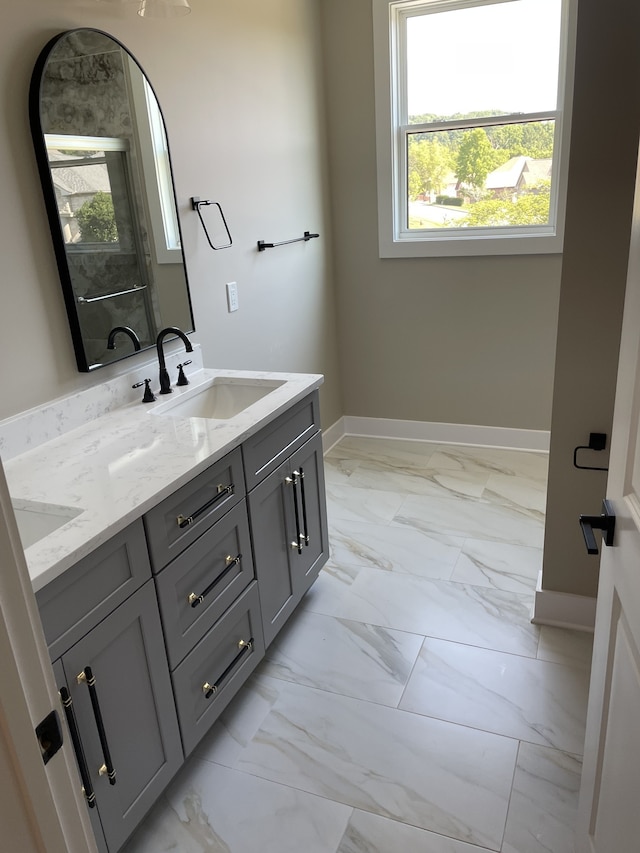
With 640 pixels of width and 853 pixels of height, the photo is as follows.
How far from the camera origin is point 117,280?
2188 mm

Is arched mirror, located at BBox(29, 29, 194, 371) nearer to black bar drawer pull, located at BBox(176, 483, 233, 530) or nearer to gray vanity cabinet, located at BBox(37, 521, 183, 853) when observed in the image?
black bar drawer pull, located at BBox(176, 483, 233, 530)

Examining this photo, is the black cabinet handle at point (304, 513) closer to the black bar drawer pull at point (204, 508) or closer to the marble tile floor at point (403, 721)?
the marble tile floor at point (403, 721)

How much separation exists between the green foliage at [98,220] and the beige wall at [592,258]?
1.42m

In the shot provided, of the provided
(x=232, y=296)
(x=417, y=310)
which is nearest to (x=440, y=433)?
(x=417, y=310)

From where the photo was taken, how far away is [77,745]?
1.37 metres

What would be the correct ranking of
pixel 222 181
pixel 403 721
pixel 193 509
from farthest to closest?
pixel 222 181 → pixel 403 721 → pixel 193 509

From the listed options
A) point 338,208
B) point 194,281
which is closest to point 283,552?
point 194,281

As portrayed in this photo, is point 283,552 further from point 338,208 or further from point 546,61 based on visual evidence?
point 546,61

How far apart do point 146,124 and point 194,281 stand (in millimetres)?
602

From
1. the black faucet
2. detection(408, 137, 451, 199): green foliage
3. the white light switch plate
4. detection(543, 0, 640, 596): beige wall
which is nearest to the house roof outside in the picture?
detection(408, 137, 451, 199): green foliage

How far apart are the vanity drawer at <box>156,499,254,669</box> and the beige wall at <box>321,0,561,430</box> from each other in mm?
2289

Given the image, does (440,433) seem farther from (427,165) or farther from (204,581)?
(204,581)

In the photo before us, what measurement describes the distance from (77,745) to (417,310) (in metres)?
3.09

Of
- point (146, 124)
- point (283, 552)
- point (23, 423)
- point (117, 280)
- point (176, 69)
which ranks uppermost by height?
point (176, 69)
